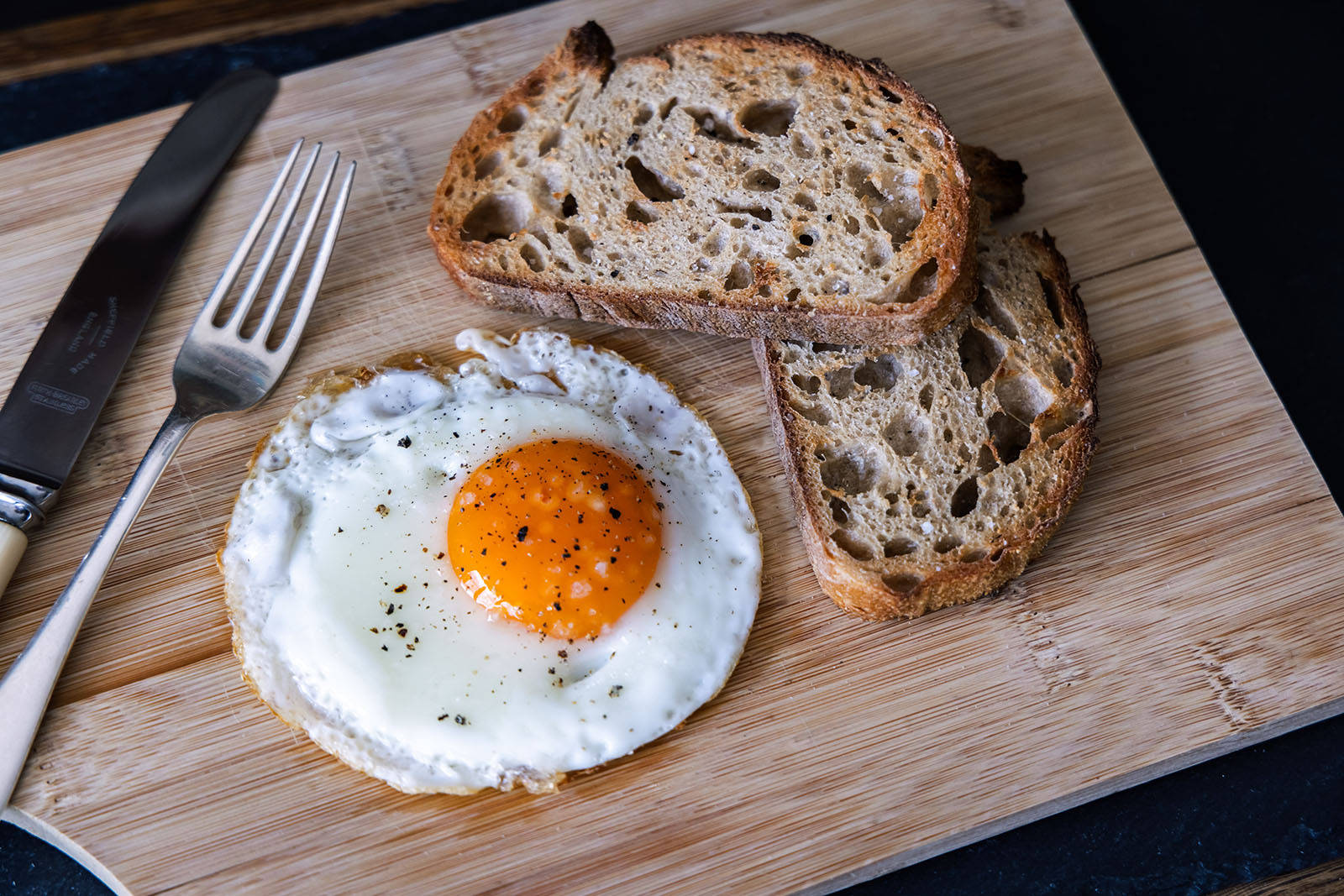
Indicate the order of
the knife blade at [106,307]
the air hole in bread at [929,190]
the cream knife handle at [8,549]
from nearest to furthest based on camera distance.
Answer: the cream knife handle at [8,549] < the knife blade at [106,307] < the air hole in bread at [929,190]

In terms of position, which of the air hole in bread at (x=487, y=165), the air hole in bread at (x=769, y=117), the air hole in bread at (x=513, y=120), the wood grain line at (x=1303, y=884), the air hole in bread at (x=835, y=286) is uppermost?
the air hole in bread at (x=513, y=120)

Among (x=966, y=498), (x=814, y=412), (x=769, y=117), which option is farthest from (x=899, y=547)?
(x=769, y=117)

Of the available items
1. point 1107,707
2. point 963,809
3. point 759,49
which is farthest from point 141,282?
point 1107,707

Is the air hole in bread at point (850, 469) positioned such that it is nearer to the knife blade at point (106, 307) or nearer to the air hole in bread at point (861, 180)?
the air hole in bread at point (861, 180)

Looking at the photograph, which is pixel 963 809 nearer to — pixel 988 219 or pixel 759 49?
pixel 988 219

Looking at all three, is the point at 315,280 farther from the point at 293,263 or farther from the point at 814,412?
the point at 814,412

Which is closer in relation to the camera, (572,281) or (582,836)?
(582,836)

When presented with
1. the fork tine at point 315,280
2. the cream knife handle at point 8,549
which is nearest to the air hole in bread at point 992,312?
the fork tine at point 315,280
